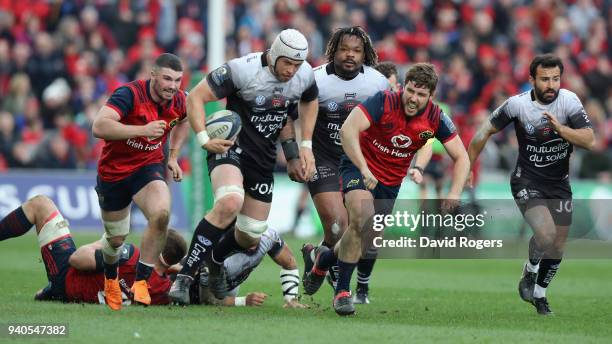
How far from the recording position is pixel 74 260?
408 inches

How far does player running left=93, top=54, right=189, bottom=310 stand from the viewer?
401 inches

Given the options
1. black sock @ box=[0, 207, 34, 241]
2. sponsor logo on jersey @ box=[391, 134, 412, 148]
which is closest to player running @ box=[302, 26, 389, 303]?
sponsor logo on jersey @ box=[391, 134, 412, 148]

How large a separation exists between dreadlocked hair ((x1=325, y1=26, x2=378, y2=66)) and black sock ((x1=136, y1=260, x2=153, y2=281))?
2990 millimetres

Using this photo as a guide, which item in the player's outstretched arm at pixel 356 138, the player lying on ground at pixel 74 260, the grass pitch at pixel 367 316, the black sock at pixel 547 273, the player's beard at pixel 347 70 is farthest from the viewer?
the player's beard at pixel 347 70

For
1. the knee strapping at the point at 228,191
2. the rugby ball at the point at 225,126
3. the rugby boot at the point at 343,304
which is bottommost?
the rugby boot at the point at 343,304

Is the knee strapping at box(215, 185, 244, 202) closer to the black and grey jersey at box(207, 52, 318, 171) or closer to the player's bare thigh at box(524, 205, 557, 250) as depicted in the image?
the black and grey jersey at box(207, 52, 318, 171)

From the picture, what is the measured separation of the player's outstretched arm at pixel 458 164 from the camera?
10.3 meters

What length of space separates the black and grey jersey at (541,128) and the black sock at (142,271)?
3620mm

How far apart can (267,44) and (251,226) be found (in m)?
13.2

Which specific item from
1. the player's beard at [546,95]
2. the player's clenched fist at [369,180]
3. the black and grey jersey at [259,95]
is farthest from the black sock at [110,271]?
the player's beard at [546,95]

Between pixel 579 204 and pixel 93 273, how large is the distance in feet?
24.4

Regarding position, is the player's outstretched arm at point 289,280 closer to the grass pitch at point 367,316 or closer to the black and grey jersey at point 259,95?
the grass pitch at point 367,316

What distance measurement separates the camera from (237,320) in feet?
30.9

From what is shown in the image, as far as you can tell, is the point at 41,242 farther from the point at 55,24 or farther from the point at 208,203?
the point at 55,24
